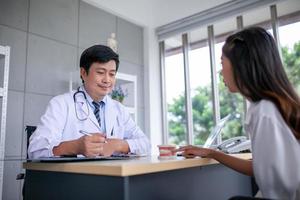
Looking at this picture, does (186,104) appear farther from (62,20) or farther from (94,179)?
(94,179)

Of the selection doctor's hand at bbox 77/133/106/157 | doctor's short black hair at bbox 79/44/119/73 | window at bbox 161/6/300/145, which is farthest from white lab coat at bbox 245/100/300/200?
window at bbox 161/6/300/145

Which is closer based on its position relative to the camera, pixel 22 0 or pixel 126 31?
pixel 22 0

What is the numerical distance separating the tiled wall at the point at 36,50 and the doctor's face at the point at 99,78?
34.6 inches

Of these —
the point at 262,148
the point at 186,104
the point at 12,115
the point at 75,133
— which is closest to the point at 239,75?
the point at 262,148

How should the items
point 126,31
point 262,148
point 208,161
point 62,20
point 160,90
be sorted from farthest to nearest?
point 160,90, point 126,31, point 62,20, point 208,161, point 262,148

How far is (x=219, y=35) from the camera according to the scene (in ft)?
10.5

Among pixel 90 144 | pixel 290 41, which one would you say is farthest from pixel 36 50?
pixel 290 41

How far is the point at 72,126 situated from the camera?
1441mm

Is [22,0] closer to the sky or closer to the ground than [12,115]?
closer to the sky

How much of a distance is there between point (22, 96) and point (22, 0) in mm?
770

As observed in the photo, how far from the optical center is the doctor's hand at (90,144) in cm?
101

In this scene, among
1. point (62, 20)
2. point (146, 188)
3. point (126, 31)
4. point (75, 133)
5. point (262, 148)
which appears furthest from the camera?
point (126, 31)

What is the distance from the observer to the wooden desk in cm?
76

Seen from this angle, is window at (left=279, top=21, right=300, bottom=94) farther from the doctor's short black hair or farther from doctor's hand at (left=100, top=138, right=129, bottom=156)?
doctor's hand at (left=100, top=138, right=129, bottom=156)
